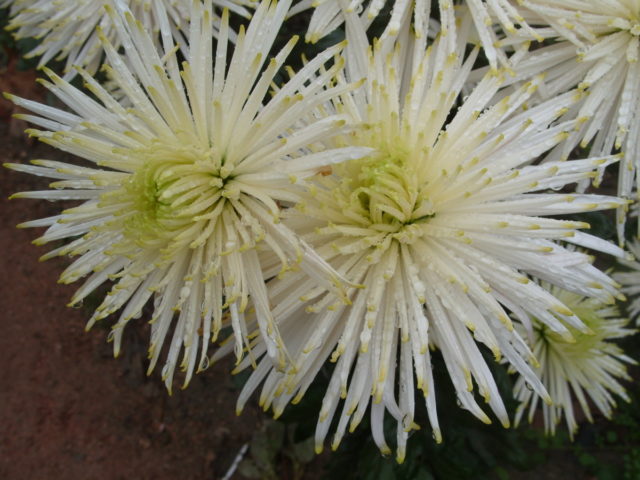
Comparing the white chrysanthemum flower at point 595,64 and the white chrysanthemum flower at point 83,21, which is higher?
the white chrysanthemum flower at point 595,64

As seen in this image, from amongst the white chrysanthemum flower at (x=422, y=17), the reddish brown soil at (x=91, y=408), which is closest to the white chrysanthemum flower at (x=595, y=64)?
the white chrysanthemum flower at (x=422, y=17)

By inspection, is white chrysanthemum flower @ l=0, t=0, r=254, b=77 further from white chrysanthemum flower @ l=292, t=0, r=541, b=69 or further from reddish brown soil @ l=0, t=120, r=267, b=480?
reddish brown soil @ l=0, t=120, r=267, b=480

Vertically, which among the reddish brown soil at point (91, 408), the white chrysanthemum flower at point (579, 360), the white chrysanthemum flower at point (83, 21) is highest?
the white chrysanthemum flower at point (83, 21)

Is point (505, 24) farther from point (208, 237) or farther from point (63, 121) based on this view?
point (63, 121)

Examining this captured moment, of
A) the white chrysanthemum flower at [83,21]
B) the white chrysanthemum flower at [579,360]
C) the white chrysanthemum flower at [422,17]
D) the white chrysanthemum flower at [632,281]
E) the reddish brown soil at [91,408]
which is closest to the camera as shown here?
the white chrysanthemum flower at [422,17]

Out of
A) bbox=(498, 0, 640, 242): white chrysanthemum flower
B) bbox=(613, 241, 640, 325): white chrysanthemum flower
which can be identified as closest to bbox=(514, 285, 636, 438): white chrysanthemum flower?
bbox=(613, 241, 640, 325): white chrysanthemum flower

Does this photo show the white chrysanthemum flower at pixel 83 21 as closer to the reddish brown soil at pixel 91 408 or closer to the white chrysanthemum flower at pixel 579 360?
the white chrysanthemum flower at pixel 579 360

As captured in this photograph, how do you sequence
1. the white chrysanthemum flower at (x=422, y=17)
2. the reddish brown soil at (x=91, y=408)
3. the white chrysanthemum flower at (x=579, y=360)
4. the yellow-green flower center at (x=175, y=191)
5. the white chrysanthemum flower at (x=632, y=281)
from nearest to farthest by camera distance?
the yellow-green flower center at (x=175, y=191)
the white chrysanthemum flower at (x=422, y=17)
the white chrysanthemum flower at (x=579, y=360)
the white chrysanthemum flower at (x=632, y=281)
the reddish brown soil at (x=91, y=408)
